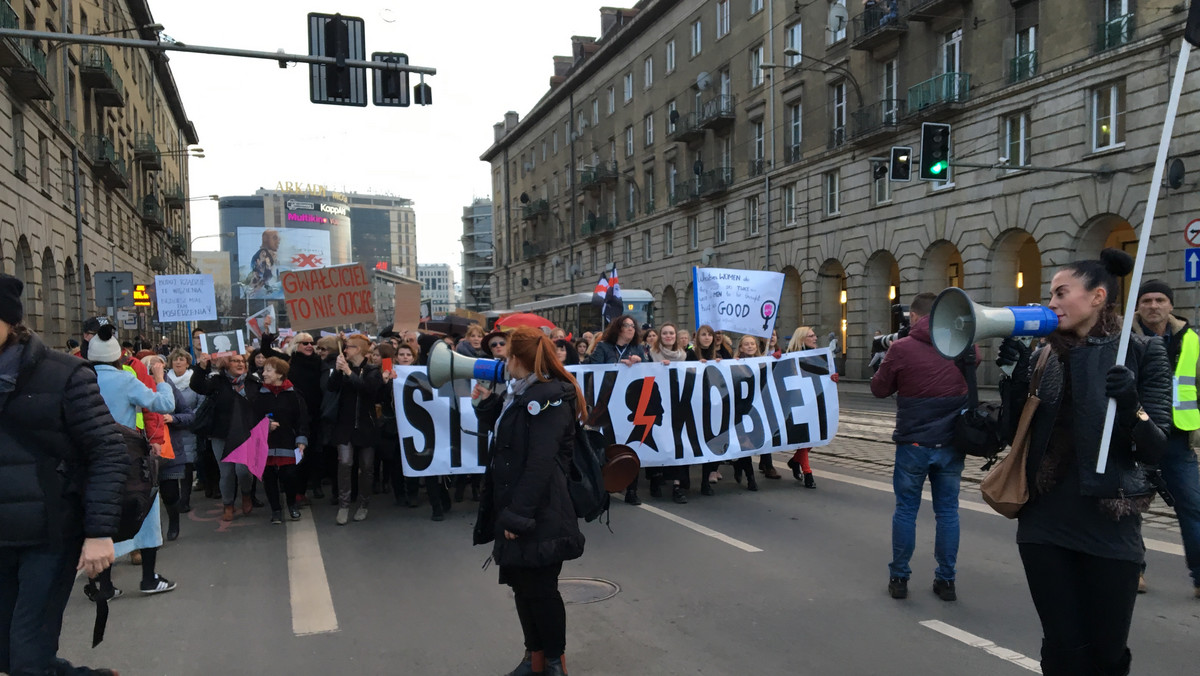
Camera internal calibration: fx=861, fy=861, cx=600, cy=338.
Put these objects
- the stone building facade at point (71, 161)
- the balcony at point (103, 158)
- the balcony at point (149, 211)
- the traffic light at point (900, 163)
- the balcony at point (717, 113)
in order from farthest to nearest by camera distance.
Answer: the balcony at point (149, 211)
the balcony at point (717, 113)
the balcony at point (103, 158)
the stone building facade at point (71, 161)
the traffic light at point (900, 163)

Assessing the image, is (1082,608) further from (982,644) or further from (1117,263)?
(982,644)

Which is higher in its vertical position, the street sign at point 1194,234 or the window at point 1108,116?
the window at point 1108,116

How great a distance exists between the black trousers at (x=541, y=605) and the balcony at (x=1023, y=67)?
2399cm

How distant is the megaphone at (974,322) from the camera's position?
310cm

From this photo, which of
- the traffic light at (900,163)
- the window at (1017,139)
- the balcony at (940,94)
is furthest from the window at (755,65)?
the traffic light at (900,163)

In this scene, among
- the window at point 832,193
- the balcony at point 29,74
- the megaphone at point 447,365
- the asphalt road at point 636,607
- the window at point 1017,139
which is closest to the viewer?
the asphalt road at point 636,607

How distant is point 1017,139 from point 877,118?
18.9 feet

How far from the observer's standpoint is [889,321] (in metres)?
31.7

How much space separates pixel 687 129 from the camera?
4125cm

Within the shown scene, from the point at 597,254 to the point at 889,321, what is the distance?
85.6 ft

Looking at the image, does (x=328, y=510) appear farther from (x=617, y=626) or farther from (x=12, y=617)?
(x=12, y=617)

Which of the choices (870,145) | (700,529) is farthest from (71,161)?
(700,529)

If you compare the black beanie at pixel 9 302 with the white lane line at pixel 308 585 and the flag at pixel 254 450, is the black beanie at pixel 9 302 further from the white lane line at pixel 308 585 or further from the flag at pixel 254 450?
the flag at pixel 254 450

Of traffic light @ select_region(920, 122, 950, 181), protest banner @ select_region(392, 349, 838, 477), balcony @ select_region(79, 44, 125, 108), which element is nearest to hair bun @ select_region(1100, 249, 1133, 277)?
protest banner @ select_region(392, 349, 838, 477)
